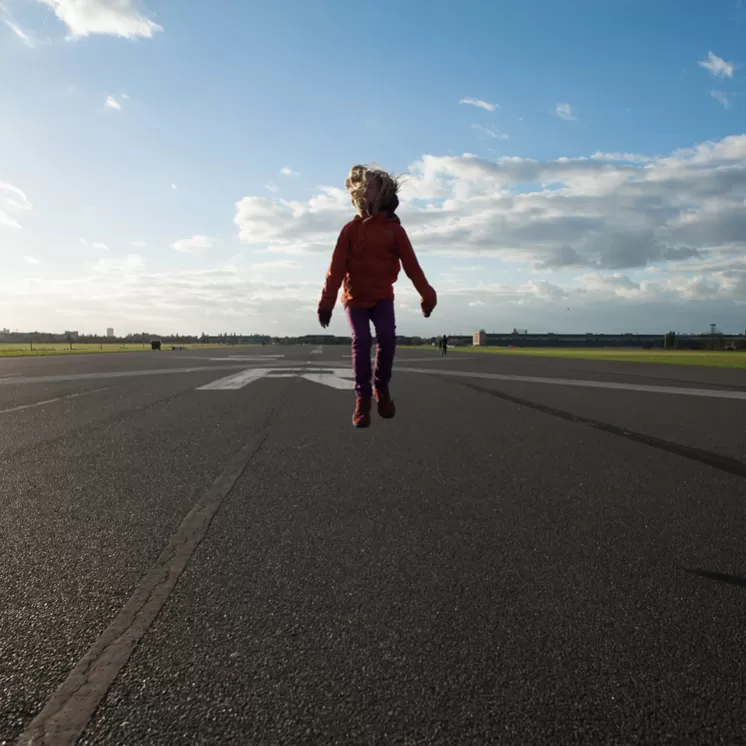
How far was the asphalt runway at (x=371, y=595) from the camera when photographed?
205 cm

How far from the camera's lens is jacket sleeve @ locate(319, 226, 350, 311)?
4.98 metres

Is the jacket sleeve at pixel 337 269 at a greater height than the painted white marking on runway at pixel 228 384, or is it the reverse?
the jacket sleeve at pixel 337 269

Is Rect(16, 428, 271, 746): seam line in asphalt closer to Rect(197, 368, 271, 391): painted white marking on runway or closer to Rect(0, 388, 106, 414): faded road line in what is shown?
Rect(0, 388, 106, 414): faded road line

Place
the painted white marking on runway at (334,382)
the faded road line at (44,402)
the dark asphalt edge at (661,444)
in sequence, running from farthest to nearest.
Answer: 1. the painted white marking on runway at (334,382)
2. the faded road line at (44,402)
3. the dark asphalt edge at (661,444)

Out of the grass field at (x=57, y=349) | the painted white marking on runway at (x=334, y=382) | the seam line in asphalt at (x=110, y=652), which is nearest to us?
the seam line in asphalt at (x=110, y=652)

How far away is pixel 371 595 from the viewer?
3006mm

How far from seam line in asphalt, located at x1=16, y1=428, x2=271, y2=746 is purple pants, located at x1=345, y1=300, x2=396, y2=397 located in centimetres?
176

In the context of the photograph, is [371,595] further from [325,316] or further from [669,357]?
[669,357]

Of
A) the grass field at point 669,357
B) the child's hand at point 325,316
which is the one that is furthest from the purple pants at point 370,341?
the grass field at point 669,357

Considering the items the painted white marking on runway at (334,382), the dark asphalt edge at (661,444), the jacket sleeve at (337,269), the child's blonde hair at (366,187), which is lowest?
the dark asphalt edge at (661,444)

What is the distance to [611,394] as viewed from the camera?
Answer: 14.0 metres

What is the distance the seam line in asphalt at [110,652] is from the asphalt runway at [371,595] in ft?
0.03

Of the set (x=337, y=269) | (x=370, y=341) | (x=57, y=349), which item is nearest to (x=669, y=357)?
(x=370, y=341)

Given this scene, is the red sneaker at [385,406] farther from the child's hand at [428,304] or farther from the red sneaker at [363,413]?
the child's hand at [428,304]
